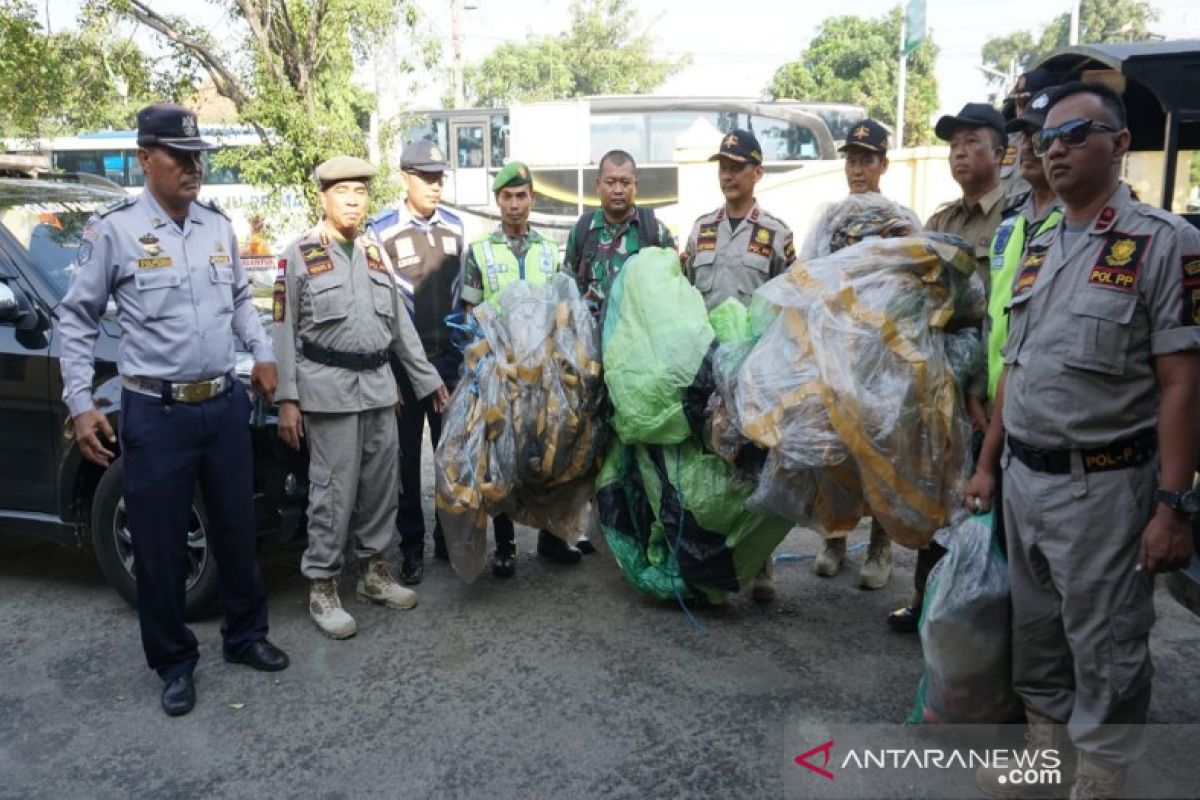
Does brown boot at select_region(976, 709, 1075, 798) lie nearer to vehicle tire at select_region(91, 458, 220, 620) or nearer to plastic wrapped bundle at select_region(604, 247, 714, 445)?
plastic wrapped bundle at select_region(604, 247, 714, 445)

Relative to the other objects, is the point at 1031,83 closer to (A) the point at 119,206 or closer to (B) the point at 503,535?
(B) the point at 503,535

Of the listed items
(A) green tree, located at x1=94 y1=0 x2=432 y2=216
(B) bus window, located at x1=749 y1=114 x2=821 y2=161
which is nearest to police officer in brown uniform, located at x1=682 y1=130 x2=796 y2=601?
(A) green tree, located at x1=94 y1=0 x2=432 y2=216

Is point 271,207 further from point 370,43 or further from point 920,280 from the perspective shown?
point 920,280

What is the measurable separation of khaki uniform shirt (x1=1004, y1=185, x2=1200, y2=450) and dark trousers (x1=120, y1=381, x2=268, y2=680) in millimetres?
2556

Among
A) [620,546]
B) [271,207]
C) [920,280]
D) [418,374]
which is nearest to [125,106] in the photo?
[271,207]

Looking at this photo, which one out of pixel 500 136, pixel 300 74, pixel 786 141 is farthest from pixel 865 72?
pixel 300 74

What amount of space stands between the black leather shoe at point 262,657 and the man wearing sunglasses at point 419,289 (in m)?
0.85

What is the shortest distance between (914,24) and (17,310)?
22.7 metres

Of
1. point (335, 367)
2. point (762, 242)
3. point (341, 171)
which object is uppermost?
point (341, 171)

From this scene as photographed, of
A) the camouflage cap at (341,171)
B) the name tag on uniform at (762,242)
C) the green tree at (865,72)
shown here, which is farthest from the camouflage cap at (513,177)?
the green tree at (865,72)

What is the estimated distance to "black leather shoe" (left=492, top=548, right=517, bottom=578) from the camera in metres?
4.29

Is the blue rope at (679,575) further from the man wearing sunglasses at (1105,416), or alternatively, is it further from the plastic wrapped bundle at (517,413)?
the man wearing sunglasses at (1105,416)

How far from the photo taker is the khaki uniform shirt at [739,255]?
13.7ft

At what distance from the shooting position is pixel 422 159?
4.32 m
